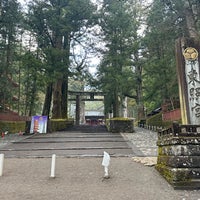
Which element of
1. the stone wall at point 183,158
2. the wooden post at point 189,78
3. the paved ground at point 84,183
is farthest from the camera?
the wooden post at point 189,78

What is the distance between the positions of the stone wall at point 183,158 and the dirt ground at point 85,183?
214 millimetres

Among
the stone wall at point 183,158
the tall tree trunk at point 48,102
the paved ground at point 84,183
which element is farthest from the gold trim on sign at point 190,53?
the tall tree trunk at point 48,102

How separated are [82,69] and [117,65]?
503 cm

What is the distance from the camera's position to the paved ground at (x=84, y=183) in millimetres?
4223

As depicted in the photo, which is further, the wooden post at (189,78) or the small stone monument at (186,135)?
the wooden post at (189,78)

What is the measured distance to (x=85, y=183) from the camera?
507cm

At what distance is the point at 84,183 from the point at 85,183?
21 millimetres

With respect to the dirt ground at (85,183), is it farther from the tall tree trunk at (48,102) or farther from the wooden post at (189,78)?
the tall tree trunk at (48,102)

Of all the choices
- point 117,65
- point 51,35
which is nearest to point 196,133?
point 117,65

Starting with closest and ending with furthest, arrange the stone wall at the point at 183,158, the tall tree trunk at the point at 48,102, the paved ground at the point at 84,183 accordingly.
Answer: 1. the paved ground at the point at 84,183
2. the stone wall at the point at 183,158
3. the tall tree trunk at the point at 48,102

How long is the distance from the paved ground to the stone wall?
213mm

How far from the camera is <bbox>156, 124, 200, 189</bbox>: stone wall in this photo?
4656mm

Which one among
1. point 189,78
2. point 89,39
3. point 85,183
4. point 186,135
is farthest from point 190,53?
point 89,39

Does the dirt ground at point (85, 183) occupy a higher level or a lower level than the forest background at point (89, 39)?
lower
